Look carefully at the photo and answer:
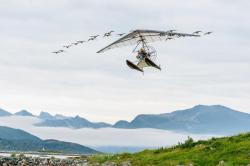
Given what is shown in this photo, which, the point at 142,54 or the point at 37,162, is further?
the point at 37,162

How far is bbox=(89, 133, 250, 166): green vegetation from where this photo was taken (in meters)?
42.8

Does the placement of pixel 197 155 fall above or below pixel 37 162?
below

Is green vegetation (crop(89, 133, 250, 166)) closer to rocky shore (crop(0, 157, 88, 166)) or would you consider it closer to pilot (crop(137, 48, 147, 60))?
rocky shore (crop(0, 157, 88, 166))

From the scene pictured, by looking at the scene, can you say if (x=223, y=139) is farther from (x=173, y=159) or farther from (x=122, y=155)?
(x=122, y=155)

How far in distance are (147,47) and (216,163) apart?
10.7 metres

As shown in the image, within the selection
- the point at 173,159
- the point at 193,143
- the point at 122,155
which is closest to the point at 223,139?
the point at 193,143

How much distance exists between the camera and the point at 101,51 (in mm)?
47844

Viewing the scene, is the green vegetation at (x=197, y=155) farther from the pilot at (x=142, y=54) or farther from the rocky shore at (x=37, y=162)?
the pilot at (x=142, y=54)

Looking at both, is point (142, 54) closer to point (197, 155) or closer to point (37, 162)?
point (197, 155)

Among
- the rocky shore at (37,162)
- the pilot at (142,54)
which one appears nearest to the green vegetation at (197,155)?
the rocky shore at (37,162)

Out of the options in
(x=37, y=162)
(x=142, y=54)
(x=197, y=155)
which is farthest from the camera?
(x=37, y=162)

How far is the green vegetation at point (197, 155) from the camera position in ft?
140

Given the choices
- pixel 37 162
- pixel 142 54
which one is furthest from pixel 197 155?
pixel 37 162

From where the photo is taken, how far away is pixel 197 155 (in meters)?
45.2
